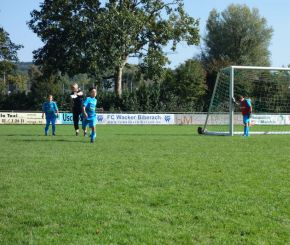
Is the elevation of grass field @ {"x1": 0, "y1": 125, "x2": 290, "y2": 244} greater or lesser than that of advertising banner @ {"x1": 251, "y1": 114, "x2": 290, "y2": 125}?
lesser

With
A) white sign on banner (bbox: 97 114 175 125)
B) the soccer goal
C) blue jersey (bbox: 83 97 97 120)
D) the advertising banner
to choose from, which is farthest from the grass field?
white sign on banner (bbox: 97 114 175 125)

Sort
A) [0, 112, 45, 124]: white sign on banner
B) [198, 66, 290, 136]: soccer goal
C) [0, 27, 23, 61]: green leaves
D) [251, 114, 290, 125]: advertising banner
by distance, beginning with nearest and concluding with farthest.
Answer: [198, 66, 290, 136]: soccer goal
[251, 114, 290, 125]: advertising banner
[0, 112, 45, 124]: white sign on banner
[0, 27, 23, 61]: green leaves

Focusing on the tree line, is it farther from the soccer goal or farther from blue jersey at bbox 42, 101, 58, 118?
blue jersey at bbox 42, 101, 58, 118

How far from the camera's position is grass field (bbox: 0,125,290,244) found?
209 inches

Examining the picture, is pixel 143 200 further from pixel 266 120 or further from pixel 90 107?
pixel 266 120

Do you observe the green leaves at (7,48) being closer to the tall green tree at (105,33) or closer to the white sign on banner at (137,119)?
the tall green tree at (105,33)

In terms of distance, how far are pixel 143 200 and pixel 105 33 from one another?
42.7 m

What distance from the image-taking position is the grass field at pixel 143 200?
5.30 meters

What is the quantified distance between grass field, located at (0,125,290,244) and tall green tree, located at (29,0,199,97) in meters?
38.3


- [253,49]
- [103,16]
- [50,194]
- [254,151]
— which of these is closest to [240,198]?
[50,194]

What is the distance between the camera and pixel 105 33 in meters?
48.4

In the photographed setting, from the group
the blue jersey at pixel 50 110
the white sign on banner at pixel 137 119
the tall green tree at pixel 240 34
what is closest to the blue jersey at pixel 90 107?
the blue jersey at pixel 50 110

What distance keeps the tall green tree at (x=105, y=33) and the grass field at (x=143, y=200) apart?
38.3 m

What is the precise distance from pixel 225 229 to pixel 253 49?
234 ft
